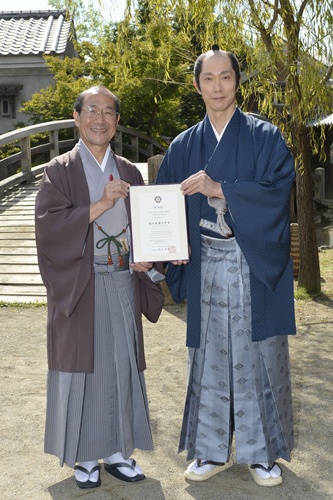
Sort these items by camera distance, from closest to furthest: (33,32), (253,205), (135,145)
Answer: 1. (253,205)
2. (135,145)
3. (33,32)

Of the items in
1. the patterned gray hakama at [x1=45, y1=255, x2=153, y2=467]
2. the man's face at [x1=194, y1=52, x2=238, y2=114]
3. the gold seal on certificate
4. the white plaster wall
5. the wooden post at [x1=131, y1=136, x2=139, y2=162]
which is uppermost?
the white plaster wall

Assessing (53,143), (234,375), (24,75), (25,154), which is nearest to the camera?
(234,375)

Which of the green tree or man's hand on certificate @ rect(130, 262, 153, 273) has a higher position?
the green tree

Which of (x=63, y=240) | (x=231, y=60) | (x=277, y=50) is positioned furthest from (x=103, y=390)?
(x=277, y=50)

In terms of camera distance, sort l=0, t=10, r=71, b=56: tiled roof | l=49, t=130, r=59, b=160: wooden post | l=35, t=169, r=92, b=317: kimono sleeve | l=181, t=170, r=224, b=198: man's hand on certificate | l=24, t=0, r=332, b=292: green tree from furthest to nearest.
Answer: l=0, t=10, r=71, b=56: tiled roof
l=49, t=130, r=59, b=160: wooden post
l=24, t=0, r=332, b=292: green tree
l=35, t=169, r=92, b=317: kimono sleeve
l=181, t=170, r=224, b=198: man's hand on certificate

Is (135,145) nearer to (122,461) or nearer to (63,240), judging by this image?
(63,240)

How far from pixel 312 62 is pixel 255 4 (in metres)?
0.91

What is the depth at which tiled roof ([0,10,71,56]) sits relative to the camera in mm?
18453

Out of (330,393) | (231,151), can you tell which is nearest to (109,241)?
(231,151)

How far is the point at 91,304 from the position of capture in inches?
129

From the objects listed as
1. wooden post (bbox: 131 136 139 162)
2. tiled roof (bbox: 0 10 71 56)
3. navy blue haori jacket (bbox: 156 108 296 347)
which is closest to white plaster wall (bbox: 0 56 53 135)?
tiled roof (bbox: 0 10 71 56)

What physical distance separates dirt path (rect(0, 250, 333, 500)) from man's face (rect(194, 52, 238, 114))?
6.55ft

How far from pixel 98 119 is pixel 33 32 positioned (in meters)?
18.3

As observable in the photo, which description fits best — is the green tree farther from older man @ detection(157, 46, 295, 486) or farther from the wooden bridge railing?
the wooden bridge railing
